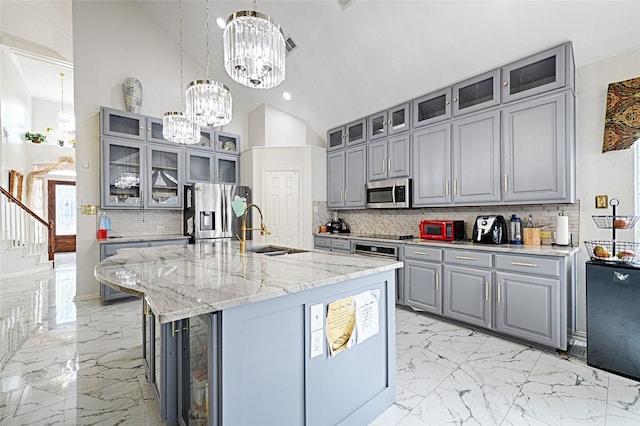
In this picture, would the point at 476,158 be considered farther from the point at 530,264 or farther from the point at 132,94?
the point at 132,94

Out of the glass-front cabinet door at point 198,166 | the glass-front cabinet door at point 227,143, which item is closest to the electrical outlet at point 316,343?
the glass-front cabinet door at point 198,166

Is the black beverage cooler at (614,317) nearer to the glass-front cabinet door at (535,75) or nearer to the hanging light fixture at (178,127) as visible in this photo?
the glass-front cabinet door at (535,75)

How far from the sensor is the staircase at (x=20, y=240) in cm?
539

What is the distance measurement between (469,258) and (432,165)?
3.99 feet

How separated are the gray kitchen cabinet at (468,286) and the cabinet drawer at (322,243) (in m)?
1.93

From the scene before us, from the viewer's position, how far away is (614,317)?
219 cm

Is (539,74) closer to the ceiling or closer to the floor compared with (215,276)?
closer to the ceiling

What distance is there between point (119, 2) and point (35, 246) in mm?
4968

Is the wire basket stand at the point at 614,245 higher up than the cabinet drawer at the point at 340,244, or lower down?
higher up

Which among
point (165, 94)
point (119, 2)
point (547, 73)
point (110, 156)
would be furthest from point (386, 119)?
point (119, 2)

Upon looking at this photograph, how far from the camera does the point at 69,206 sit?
9.66m

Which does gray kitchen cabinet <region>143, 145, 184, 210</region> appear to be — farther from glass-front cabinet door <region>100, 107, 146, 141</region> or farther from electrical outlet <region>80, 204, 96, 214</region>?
electrical outlet <region>80, 204, 96, 214</region>

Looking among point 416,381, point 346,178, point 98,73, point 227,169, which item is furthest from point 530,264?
point 98,73

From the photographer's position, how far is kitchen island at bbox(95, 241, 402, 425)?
1128 mm
